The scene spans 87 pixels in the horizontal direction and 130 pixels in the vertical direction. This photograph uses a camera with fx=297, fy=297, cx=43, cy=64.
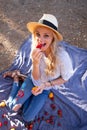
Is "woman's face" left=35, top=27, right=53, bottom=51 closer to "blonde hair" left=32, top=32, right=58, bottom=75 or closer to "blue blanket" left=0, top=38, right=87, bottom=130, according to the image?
"blonde hair" left=32, top=32, right=58, bottom=75

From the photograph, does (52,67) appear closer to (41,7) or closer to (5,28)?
(5,28)

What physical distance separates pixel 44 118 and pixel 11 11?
136cm

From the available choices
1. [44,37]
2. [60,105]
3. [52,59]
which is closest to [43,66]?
[52,59]

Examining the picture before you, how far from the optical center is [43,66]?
2082 millimetres

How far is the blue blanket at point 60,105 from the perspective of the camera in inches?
89.9

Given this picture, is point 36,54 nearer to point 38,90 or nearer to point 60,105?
point 38,90

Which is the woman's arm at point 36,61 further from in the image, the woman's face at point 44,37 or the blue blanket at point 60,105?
the blue blanket at point 60,105

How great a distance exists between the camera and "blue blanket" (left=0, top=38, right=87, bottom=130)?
2.28 m

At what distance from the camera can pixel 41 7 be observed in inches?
128

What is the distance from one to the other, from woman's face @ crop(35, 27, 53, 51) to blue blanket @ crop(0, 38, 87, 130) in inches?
10.3

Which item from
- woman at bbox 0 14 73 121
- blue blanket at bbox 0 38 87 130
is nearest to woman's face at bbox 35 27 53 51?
woman at bbox 0 14 73 121

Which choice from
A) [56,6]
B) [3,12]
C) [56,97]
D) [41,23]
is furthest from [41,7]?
[41,23]

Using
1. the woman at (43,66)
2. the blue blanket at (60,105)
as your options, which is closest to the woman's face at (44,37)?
the woman at (43,66)

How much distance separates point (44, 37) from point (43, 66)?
25cm
